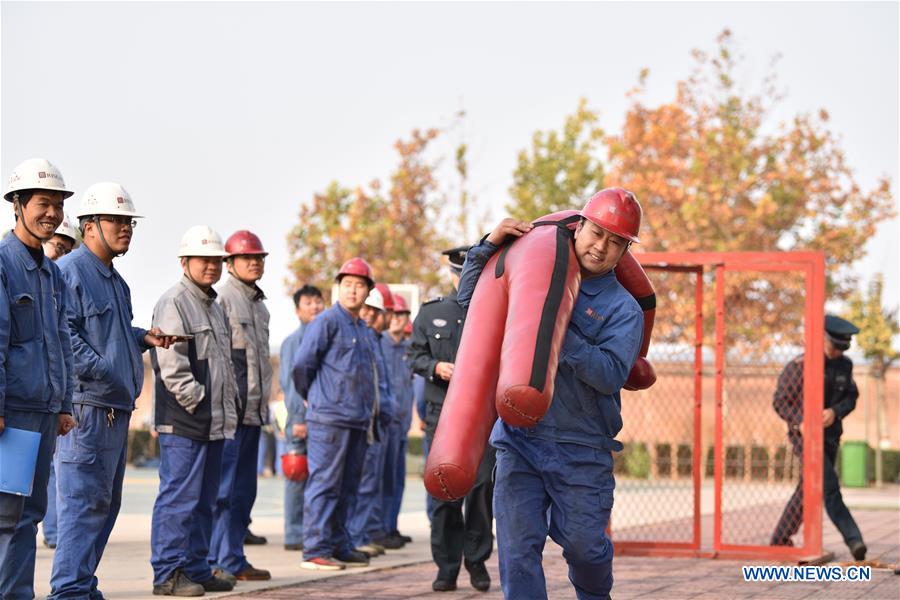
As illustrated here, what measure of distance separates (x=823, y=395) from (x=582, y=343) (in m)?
6.39

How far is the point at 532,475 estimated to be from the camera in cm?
661

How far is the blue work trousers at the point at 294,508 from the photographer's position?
12.6 metres

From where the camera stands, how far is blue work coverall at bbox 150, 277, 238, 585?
29.6ft

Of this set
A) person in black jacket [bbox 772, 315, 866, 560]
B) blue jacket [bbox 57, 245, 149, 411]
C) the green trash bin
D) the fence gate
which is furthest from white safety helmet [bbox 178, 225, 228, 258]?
the green trash bin

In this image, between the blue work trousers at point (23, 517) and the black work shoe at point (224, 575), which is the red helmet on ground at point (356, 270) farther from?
the blue work trousers at point (23, 517)

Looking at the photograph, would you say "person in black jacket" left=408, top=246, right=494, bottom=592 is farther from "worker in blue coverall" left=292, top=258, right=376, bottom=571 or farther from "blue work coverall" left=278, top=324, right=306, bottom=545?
"blue work coverall" left=278, top=324, right=306, bottom=545

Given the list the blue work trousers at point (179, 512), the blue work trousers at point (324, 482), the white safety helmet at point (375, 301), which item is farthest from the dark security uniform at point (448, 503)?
the white safety helmet at point (375, 301)

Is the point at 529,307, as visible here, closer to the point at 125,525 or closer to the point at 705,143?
the point at 125,525

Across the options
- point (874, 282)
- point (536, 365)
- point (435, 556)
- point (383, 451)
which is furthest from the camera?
point (874, 282)

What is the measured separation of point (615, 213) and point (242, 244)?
4732 millimetres

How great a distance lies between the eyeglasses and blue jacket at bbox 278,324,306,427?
13.6 ft

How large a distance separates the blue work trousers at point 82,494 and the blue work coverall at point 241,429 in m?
2.16

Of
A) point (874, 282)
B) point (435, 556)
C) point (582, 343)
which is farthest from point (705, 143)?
point (582, 343)

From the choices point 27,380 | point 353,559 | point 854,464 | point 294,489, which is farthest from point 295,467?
point 854,464
